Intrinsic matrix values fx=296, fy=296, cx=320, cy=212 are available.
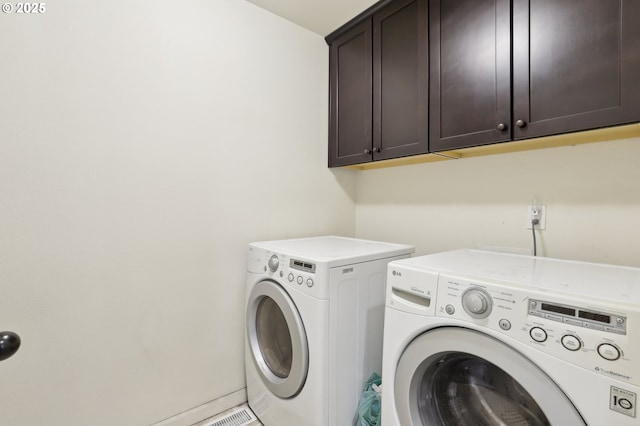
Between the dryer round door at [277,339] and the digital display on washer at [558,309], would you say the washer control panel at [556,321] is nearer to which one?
the digital display on washer at [558,309]

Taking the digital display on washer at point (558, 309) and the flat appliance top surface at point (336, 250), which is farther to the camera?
the flat appliance top surface at point (336, 250)

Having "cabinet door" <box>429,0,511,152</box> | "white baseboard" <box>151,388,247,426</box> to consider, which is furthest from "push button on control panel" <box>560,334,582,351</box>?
"white baseboard" <box>151,388,247,426</box>

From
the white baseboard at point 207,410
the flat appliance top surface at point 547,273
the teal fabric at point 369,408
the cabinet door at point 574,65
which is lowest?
the white baseboard at point 207,410

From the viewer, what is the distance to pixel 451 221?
1.74m

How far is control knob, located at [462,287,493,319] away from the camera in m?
0.77

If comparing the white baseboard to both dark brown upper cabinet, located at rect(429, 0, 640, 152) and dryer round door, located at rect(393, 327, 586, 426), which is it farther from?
dark brown upper cabinet, located at rect(429, 0, 640, 152)

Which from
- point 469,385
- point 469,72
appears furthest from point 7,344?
point 469,72

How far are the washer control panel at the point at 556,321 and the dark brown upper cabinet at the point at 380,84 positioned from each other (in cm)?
93

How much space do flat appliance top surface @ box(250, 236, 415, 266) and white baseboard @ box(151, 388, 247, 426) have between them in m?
0.88

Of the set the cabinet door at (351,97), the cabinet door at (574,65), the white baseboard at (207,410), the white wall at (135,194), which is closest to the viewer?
the cabinet door at (574,65)

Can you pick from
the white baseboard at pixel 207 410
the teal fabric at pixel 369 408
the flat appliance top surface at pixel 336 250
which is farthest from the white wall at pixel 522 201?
the white baseboard at pixel 207 410

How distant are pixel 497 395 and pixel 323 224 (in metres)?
1.42

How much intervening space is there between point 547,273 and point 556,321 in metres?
0.30

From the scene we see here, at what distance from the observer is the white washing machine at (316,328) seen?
3.91 ft
